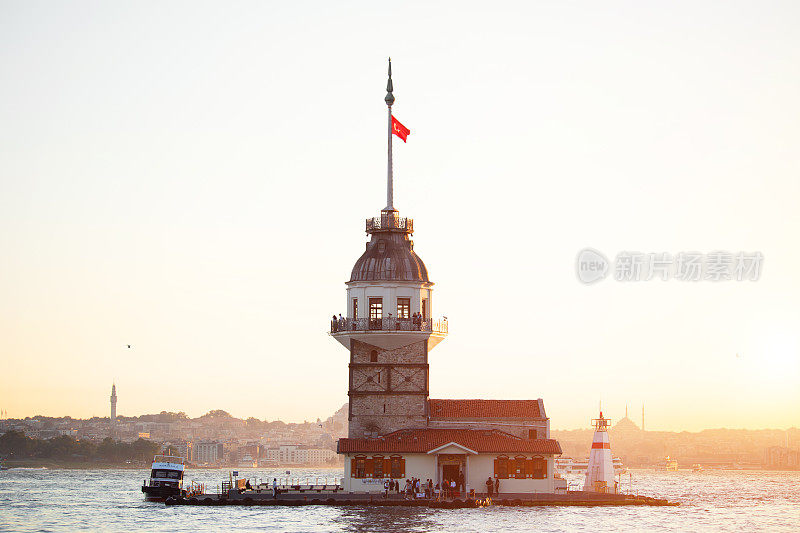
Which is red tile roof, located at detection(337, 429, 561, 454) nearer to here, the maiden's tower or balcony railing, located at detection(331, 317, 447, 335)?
the maiden's tower

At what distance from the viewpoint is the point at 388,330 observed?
75.5 meters

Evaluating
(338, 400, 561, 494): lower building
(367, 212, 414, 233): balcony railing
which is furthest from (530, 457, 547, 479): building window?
(367, 212, 414, 233): balcony railing

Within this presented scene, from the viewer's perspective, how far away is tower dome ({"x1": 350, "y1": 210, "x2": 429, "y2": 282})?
77.1 m

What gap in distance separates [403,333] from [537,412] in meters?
9.66

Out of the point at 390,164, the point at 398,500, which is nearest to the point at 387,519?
the point at 398,500

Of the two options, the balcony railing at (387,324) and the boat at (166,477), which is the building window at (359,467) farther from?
the boat at (166,477)

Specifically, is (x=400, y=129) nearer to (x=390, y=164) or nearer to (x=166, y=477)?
(x=390, y=164)

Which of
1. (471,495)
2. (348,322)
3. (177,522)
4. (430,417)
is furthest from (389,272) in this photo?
(177,522)

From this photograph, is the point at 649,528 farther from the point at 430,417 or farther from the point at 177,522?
the point at 177,522

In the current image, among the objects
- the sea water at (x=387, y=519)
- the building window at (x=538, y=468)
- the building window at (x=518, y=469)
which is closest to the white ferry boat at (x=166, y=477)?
the sea water at (x=387, y=519)

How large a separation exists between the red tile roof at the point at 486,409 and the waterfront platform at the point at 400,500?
6027mm

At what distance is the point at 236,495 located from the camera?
7212 cm

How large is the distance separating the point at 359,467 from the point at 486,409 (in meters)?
9.11

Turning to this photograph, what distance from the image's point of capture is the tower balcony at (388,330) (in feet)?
249
